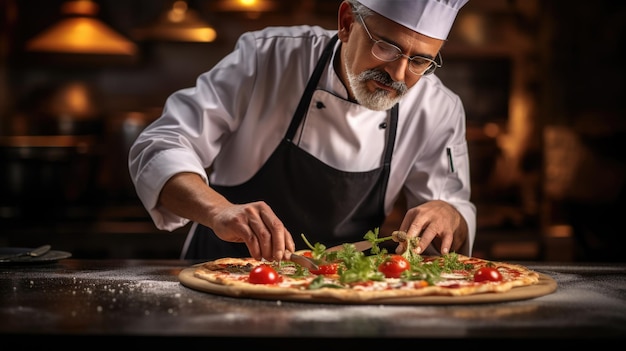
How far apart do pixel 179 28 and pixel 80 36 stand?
28.5 inches

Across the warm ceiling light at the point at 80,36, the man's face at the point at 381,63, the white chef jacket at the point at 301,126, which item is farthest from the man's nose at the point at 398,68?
the warm ceiling light at the point at 80,36

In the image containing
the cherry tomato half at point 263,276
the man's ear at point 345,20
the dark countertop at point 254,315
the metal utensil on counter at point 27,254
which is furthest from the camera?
the man's ear at point 345,20

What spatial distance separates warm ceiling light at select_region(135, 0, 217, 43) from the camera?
6074mm

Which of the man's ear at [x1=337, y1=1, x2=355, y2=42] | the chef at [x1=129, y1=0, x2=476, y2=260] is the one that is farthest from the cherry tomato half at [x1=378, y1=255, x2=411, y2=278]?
the man's ear at [x1=337, y1=1, x2=355, y2=42]

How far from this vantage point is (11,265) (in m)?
2.37

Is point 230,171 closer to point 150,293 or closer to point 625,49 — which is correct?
point 150,293

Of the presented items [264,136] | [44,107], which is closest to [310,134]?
[264,136]

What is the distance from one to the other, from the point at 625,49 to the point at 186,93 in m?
4.02

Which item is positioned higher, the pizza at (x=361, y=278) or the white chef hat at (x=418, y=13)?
the white chef hat at (x=418, y=13)

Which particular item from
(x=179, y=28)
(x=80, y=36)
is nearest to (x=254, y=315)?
(x=179, y=28)

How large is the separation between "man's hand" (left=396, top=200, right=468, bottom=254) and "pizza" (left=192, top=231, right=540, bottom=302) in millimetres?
90

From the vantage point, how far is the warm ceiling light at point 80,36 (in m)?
Answer: 6.10

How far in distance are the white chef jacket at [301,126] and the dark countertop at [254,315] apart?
0.76 m

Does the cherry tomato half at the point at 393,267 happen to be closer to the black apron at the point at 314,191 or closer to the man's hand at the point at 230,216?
the man's hand at the point at 230,216
